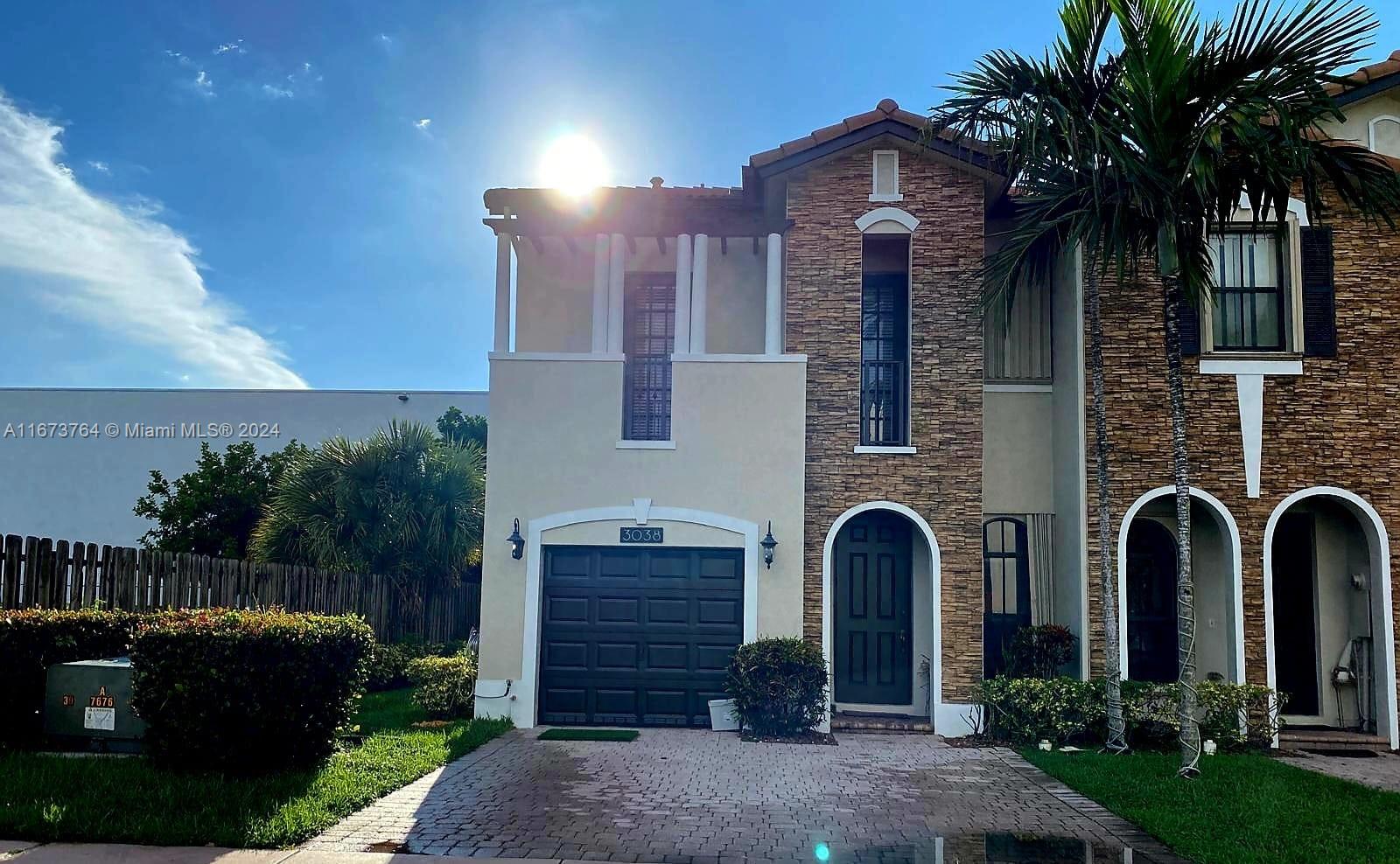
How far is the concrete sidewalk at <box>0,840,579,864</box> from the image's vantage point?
6512 millimetres

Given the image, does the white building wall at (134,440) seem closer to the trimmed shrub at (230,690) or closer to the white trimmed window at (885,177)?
the white trimmed window at (885,177)

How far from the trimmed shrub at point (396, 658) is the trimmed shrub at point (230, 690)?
6.41 meters

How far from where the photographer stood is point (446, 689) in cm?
1280

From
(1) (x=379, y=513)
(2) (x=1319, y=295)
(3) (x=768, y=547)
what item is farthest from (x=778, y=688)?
(2) (x=1319, y=295)

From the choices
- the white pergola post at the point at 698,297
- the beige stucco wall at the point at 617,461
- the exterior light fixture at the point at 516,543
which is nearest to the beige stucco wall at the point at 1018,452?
the beige stucco wall at the point at 617,461

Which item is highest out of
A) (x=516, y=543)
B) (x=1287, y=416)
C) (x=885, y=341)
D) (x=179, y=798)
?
(x=885, y=341)

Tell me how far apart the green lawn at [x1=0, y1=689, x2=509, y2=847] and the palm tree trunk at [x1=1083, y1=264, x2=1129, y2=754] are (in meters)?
7.41

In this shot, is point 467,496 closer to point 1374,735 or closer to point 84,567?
point 84,567

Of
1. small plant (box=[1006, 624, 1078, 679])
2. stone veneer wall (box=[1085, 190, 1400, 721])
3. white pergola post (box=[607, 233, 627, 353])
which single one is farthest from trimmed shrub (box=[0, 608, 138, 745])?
stone veneer wall (box=[1085, 190, 1400, 721])

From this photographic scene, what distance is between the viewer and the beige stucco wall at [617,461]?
12797mm

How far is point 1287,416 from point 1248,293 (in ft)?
5.46

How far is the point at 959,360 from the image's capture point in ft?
42.7

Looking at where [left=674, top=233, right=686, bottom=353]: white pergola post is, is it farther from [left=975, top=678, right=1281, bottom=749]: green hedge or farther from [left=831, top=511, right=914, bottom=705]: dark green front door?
[left=975, top=678, right=1281, bottom=749]: green hedge

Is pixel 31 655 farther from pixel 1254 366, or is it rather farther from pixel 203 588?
pixel 1254 366
